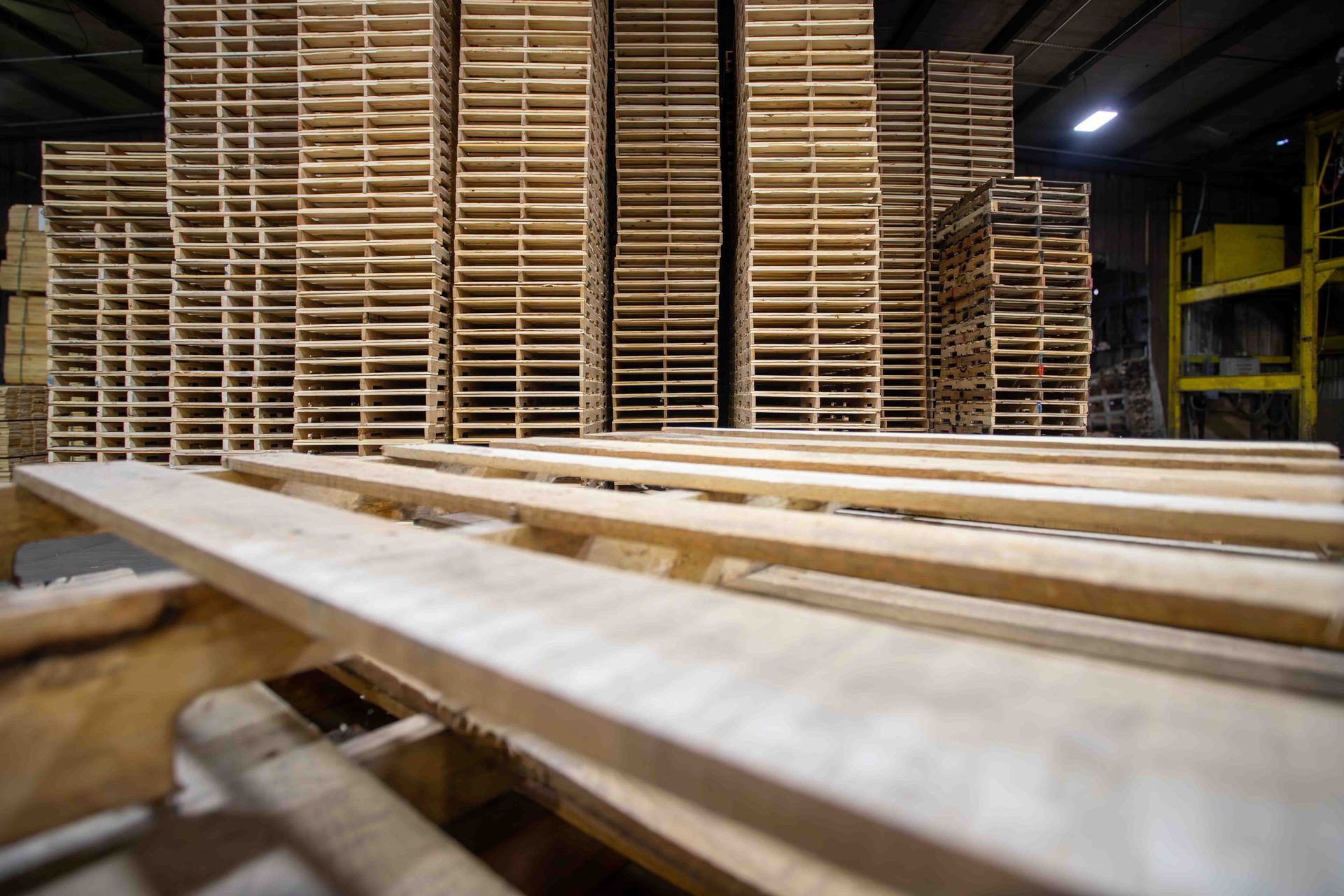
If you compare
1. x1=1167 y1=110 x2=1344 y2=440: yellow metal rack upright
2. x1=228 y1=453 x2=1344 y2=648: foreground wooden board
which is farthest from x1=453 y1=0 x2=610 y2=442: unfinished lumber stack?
x1=1167 y1=110 x2=1344 y2=440: yellow metal rack upright

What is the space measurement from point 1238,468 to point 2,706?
2.75m

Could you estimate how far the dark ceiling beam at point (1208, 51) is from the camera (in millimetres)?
9859

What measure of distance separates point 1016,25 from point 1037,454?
1247 cm

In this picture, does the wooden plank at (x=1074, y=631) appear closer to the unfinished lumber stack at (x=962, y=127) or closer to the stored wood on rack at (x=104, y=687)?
the stored wood on rack at (x=104, y=687)

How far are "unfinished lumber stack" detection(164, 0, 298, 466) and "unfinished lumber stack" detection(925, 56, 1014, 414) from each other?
8.22 meters

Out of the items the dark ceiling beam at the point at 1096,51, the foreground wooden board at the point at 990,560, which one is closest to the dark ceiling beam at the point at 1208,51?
the dark ceiling beam at the point at 1096,51

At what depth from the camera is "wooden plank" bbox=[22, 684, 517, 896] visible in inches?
30.1

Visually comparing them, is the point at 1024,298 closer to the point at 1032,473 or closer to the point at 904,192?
the point at 904,192

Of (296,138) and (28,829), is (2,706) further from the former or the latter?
(296,138)

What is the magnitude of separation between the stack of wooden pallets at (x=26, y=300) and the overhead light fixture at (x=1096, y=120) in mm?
19348

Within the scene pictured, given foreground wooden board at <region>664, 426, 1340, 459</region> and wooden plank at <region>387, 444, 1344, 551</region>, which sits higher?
foreground wooden board at <region>664, 426, 1340, 459</region>

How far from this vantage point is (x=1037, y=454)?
210 centimetres

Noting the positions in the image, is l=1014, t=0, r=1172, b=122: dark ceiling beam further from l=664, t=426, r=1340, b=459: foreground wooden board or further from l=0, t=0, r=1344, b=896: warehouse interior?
l=664, t=426, r=1340, b=459: foreground wooden board

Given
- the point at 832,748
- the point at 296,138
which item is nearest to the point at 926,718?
the point at 832,748
